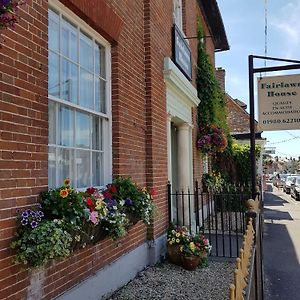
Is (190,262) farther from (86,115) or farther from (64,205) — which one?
(64,205)

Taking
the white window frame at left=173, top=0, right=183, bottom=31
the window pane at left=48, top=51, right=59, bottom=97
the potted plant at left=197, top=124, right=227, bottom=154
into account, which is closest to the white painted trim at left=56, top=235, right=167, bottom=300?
the window pane at left=48, top=51, right=59, bottom=97

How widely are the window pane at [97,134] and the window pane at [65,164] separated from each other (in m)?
0.66

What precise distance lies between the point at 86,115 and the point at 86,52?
0.76m

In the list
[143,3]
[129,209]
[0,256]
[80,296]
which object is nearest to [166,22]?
[143,3]

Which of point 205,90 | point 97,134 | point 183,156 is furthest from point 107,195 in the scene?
point 205,90

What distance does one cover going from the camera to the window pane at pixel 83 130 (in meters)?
4.48

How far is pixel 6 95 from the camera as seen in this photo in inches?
119

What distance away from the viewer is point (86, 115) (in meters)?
4.71

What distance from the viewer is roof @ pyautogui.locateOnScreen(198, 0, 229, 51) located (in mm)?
13698

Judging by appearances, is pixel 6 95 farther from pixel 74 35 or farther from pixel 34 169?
pixel 74 35

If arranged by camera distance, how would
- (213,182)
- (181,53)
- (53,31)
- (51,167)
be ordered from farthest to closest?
(213,182) → (181,53) → (53,31) → (51,167)

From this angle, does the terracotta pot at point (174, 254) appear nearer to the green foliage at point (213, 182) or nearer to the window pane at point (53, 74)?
the window pane at point (53, 74)

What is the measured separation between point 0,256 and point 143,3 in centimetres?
500

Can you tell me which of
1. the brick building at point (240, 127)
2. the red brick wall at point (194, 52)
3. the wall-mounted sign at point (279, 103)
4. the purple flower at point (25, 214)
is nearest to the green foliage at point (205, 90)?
the red brick wall at point (194, 52)
